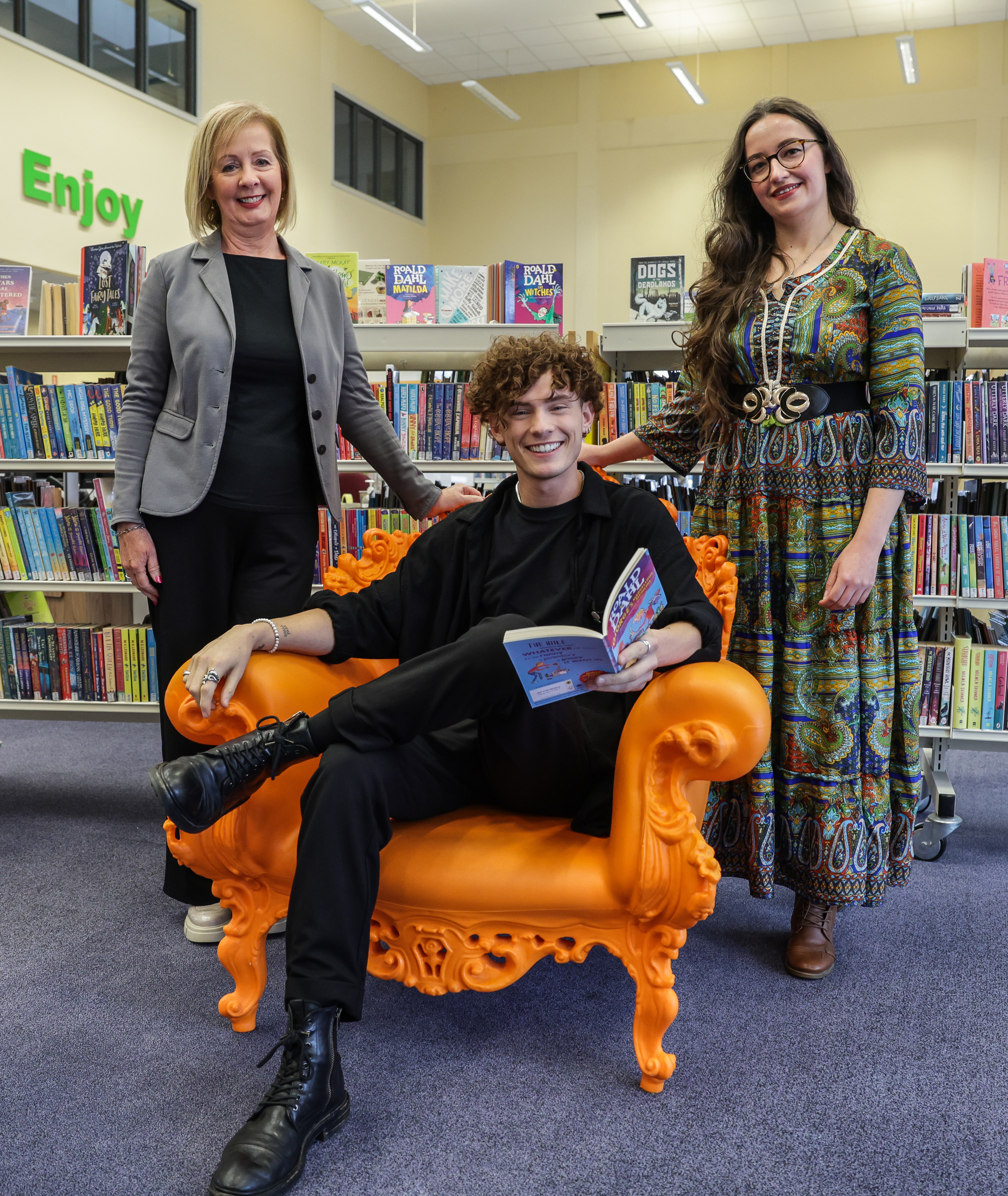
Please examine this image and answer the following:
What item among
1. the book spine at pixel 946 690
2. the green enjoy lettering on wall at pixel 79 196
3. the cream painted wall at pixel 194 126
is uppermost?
the cream painted wall at pixel 194 126

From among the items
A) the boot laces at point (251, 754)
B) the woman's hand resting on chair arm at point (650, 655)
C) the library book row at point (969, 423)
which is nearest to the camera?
the woman's hand resting on chair arm at point (650, 655)

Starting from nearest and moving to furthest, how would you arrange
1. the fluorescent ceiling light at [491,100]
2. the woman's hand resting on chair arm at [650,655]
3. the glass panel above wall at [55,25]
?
the woman's hand resting on chair arm at [650,655] → the glass panel above wall at [55,25] → the fluorescent ceiling light at [491,100]

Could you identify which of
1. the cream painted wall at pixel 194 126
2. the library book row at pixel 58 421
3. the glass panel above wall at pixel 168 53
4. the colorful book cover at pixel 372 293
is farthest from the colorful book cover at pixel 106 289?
the glass panel above wall at pixel 168 53

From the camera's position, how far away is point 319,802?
59.6 inches

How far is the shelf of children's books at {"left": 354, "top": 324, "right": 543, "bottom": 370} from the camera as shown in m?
2.97

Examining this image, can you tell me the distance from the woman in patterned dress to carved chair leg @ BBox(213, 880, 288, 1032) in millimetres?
908

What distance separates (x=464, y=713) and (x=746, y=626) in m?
0.70

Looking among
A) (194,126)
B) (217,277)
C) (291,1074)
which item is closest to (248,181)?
(217,277)

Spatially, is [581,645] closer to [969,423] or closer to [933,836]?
[933,836]

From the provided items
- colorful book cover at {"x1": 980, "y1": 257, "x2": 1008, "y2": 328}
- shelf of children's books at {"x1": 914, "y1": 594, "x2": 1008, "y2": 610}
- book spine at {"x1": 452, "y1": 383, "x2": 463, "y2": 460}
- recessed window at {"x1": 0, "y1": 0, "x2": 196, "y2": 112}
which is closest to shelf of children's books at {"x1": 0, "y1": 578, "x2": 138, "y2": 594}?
book spine at {"x1": 452, "y1": 383, "x2": 463, "y2": 460}

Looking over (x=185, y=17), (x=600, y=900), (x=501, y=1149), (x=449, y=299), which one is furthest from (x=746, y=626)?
(x=185, y=17)

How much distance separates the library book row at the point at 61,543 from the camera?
3.00 meters

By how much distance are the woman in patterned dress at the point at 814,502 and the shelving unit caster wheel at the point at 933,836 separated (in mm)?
741

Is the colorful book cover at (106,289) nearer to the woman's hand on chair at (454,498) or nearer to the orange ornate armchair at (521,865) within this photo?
the woman's hand on chair at (454,498)
